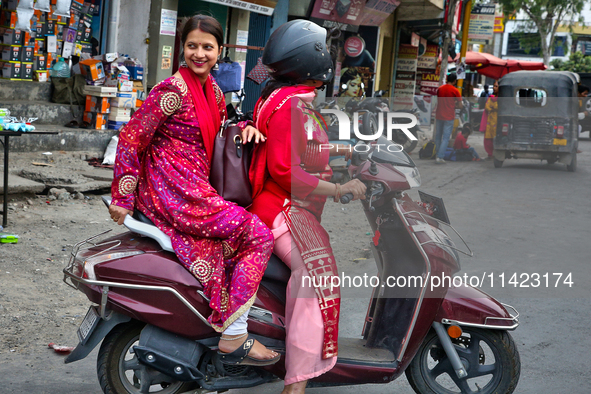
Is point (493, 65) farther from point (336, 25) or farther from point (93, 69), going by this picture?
point (93, 69)

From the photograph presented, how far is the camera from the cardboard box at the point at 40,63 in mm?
8453

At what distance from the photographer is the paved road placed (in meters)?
3.06

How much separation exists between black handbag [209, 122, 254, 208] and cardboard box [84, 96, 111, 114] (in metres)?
6.30

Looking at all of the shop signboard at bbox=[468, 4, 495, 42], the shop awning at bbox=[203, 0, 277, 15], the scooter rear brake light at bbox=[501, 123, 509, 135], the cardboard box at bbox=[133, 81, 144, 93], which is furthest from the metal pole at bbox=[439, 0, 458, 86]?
the scooter rear brake light at bbox=[501, 123, 509, 135]

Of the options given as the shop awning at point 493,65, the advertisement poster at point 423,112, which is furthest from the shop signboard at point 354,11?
the shop awning at point 493,65

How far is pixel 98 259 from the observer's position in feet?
7.92

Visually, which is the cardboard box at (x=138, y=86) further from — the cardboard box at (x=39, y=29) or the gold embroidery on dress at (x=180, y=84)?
the gold embroidery on dress at (x=180, y=84)

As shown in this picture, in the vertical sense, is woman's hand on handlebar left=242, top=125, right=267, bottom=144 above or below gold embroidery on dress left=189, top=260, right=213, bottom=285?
above

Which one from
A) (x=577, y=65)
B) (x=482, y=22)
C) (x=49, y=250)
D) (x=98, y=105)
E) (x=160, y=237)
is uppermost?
(x=577, y=65)

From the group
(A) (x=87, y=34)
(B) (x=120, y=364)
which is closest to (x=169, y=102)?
(B) (x=120, y=364)

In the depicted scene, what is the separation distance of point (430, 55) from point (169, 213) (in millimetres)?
20936

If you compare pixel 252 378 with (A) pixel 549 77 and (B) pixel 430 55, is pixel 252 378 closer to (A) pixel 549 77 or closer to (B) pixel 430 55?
(A) pixel 549 77

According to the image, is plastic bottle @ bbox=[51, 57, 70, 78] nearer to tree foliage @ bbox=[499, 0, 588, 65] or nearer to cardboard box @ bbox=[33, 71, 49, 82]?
cardboard box @ bbox=[33, 71, 49, 82]

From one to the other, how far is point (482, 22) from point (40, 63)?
16.9 meters
